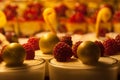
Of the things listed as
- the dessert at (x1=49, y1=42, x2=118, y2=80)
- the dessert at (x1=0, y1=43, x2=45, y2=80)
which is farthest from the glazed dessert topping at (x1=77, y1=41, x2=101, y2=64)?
the dessert at (x1=0, y1=43, x2=45, y2=80)

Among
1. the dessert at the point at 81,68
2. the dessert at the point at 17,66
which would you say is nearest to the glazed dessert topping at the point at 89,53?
the dessert at the point at 81,68

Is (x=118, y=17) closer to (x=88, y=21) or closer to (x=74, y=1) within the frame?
(x=88, y=21)

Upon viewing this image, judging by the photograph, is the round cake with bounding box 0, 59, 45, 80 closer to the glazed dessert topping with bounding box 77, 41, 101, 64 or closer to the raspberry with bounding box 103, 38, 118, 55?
the glazed dessert topping with bounding box 77, 41, 101, 64

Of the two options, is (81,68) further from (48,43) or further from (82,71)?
(48,43)

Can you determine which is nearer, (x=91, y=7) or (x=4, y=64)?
(x=4, y=64)

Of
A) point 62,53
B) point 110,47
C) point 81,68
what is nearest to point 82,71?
point 81,68

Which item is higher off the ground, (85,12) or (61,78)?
(85,12)

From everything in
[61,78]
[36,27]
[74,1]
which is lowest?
[61,78]

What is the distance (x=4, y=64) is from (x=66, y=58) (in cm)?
20

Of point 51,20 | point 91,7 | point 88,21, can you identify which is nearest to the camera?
point 51,20

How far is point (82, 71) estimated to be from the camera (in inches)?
37.3

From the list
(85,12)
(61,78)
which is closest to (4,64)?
(61,78)

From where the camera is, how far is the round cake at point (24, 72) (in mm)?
935

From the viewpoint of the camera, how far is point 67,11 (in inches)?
112
